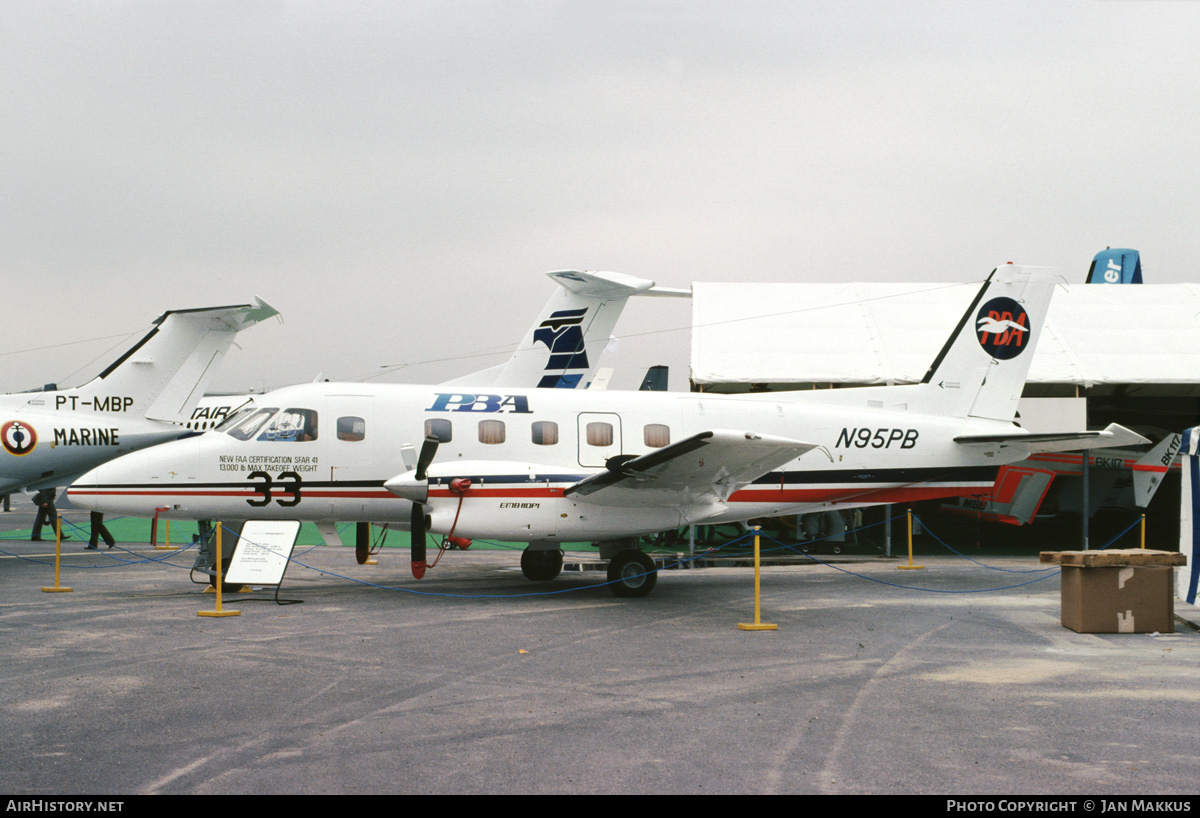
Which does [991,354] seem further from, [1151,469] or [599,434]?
[1151,469]

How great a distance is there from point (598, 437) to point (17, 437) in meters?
11.7

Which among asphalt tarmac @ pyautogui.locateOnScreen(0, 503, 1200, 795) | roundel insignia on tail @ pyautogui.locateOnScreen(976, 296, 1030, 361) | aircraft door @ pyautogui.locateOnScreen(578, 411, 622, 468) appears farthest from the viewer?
roundel insignia on tail @ pyautogui.locateOnScreen(976, 296, 1030, 361)

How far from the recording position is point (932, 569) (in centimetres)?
1803

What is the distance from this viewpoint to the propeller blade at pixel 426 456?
12.3 meters

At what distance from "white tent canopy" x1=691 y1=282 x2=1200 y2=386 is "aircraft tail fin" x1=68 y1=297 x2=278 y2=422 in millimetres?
10180

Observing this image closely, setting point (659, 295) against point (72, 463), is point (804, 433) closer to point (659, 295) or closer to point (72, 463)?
point (659, 295)

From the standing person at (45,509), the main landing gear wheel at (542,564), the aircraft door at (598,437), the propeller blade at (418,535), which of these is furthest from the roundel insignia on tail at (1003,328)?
the standing person at (45,509)

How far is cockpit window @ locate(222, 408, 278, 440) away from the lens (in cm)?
1341

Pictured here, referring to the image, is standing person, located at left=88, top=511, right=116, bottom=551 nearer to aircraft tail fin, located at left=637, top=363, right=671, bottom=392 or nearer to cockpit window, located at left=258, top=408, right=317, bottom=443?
cockpit window, located at left=258, top=408, right=317, bottom=443

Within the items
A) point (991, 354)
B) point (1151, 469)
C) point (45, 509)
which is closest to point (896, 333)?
point (1151, 469)

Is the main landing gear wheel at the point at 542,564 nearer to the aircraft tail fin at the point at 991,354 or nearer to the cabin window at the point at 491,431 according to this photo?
the cabin window at the point at 491,431

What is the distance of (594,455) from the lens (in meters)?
14.1

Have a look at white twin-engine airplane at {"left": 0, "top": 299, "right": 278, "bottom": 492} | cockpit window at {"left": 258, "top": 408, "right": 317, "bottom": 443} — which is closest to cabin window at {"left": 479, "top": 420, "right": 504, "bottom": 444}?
→ cockpit window at {"left": 258, "top": 408, "right": 317, "bottom": 443}

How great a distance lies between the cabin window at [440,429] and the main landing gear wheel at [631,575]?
3.10 meters
